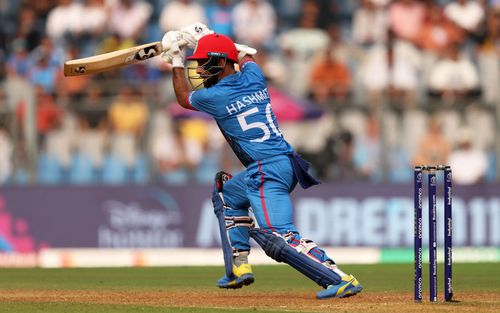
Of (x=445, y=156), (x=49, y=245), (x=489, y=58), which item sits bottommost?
(x=49, y=245)

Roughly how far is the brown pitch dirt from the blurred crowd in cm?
552

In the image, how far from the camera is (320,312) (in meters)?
6.94

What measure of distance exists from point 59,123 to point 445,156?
4837 mm

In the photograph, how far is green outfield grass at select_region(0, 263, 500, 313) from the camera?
750 cm

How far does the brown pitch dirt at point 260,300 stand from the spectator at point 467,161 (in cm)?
593

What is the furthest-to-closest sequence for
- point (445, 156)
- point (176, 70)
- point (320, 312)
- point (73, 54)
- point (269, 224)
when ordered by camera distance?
point (73, 54), point (445, 156), point (176, 70), point (269, 224), point (320, 312)

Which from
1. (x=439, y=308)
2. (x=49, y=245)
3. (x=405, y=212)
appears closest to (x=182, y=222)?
(x=49, y=245)

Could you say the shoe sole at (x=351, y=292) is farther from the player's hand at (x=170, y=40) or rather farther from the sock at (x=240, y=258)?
the player's hand at (x=170, y=40)

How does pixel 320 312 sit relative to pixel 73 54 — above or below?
below

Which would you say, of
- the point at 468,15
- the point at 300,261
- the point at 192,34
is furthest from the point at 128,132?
the point at 300,261

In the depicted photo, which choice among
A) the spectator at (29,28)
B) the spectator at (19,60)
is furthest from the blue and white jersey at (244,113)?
the spectator at (29,28)

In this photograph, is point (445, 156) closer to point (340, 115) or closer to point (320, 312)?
point (340, 115)

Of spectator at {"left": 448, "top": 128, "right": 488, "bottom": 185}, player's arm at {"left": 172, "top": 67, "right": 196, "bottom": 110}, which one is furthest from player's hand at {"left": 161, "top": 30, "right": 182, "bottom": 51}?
spectator at {"left": 448, "top": 128, "right": 488, "bottom": 185}

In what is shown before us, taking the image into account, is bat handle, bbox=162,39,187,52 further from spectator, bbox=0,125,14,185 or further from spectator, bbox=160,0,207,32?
spectator, bbox=160,0,207,32
